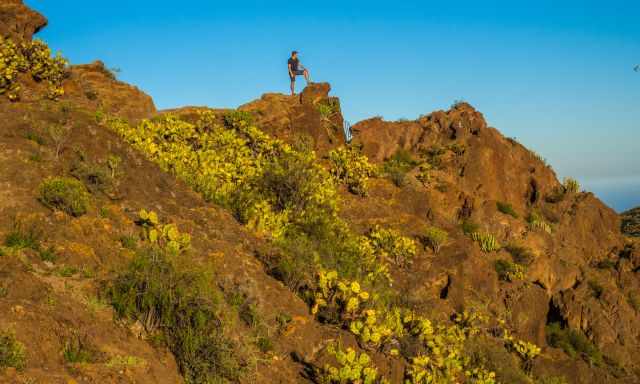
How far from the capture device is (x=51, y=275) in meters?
7.70

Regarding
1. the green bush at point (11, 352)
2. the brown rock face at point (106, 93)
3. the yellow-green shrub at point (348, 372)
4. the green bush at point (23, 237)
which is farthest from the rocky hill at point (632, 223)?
the green bush at point (11, 352)

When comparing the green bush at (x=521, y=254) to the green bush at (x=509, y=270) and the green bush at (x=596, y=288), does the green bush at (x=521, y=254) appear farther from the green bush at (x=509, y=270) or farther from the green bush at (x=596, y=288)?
the green bush at (x=596, y=288)

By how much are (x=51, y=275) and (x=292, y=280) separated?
515 cm

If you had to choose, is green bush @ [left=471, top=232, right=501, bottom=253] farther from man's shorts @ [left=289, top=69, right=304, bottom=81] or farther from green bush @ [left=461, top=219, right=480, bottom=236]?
man's shorts @ [left=289, top=69, right=304, bottom=81]

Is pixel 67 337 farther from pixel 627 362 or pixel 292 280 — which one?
pixel 627 362

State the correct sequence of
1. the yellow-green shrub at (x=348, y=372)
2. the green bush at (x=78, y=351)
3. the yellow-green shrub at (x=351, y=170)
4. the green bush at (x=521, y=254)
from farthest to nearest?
the green bush at (x=521, y=254) < the yellow-green shrub at (x=351, y=170) < the yellow-green shrub at (x=348, y=372) < the green bush at (x=78, y=351)

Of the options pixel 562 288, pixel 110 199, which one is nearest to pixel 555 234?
pixel 562 288

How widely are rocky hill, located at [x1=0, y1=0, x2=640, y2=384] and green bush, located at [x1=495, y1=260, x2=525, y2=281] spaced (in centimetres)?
9

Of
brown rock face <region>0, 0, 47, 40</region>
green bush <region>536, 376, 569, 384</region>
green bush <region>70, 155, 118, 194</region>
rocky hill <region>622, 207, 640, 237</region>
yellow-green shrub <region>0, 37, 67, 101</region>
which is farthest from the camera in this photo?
rocky hill <region>622, 207, 640, 237</region>

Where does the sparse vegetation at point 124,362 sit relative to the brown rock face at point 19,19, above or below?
below

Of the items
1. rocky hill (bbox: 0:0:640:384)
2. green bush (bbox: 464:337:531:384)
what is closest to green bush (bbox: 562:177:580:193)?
rocky hill (bbox: 0:0:640:384)

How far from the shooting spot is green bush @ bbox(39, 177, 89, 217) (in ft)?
30.9

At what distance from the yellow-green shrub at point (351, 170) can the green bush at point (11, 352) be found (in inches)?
653

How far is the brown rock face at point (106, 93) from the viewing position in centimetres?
2039
